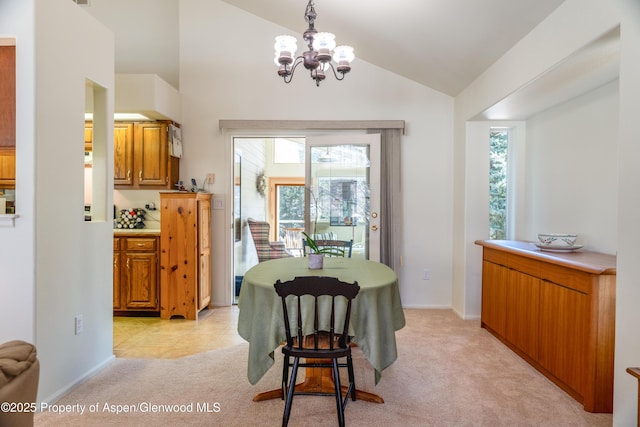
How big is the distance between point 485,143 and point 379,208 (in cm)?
132

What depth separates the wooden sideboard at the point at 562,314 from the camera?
2.15 metres

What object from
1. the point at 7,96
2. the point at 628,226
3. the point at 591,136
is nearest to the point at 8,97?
the point at 7,96

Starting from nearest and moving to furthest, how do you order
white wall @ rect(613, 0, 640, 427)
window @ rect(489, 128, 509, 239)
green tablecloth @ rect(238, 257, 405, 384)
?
white wall @ rect(613, 0, 640, 427) → green tablecloth @ rect(238, 257, 405, 384) → window @ rect(489, 128, 509, 239)

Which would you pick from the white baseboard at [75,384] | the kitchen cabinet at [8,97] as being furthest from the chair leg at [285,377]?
the kitchen cabinet at [8,97]

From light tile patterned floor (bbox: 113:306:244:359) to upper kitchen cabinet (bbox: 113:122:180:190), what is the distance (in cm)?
151

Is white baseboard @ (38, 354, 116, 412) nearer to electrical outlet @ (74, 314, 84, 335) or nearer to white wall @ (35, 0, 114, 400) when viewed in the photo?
white wall @ (35, 0, 114, 400)

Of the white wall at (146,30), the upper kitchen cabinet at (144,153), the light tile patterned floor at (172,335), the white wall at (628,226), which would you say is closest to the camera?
the white wall at (628,226)

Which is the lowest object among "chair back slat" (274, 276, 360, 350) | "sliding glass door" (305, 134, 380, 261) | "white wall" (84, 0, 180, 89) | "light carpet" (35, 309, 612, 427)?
"light carpet" (35, 309, 612, 427)

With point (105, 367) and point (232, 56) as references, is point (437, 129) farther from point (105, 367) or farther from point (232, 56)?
point (105, 367)

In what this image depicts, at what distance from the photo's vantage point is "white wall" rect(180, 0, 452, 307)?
4477mm

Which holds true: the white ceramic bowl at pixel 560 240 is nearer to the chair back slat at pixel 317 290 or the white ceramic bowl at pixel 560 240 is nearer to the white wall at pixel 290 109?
the white wall at pixel 290 109

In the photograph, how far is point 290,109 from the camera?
14.7ft

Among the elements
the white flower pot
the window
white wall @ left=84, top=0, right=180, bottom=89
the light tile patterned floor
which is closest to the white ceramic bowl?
the window

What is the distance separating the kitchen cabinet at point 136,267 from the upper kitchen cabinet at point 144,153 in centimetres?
68
